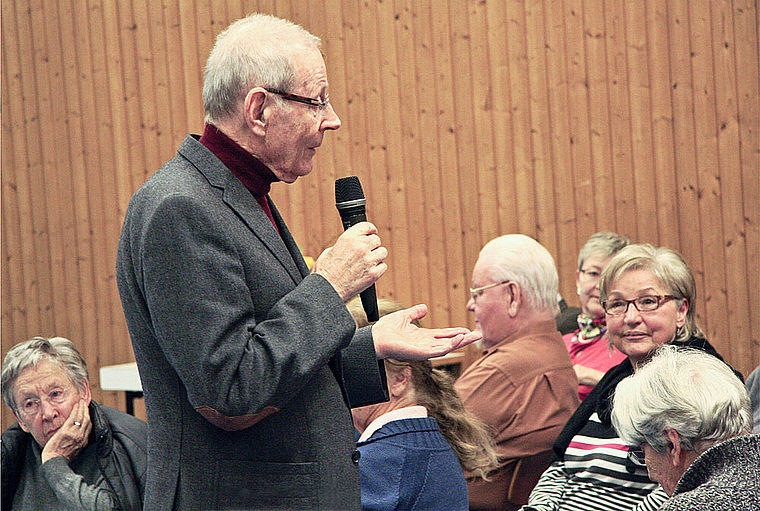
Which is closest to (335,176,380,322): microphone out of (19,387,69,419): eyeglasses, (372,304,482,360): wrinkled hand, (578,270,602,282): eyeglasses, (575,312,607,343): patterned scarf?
(372,304,482,360): wrinkled hand

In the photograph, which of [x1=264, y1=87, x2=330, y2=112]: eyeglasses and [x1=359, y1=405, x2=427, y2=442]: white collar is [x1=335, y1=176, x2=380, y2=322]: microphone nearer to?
[x1=264, y1=87, x2=330, y2=112]: eyeglasses

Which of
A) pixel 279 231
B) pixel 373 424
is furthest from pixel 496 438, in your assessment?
pixel 279 231

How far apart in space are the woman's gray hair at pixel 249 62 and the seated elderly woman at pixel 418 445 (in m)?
1.00

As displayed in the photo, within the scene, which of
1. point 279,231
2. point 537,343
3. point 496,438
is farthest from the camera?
point 537,343

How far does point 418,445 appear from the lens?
2133 millimetres

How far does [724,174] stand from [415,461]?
162 inches

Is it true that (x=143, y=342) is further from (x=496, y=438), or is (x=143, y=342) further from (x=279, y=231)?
(x=496, y=438)

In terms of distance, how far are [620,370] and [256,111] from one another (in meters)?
1.74

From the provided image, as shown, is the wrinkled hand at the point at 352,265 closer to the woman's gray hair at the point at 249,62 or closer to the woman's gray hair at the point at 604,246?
the woman's gray hair at the point at 249,62

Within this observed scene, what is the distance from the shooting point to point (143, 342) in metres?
1.43

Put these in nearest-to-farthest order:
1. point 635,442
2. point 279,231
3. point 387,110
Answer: point 279,231, point 635,442, point 387,110

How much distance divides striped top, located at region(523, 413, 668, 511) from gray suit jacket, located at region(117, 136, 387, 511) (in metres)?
1.30

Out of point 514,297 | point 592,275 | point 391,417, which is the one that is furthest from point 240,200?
point 592,275

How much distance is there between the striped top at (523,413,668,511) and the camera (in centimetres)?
251
